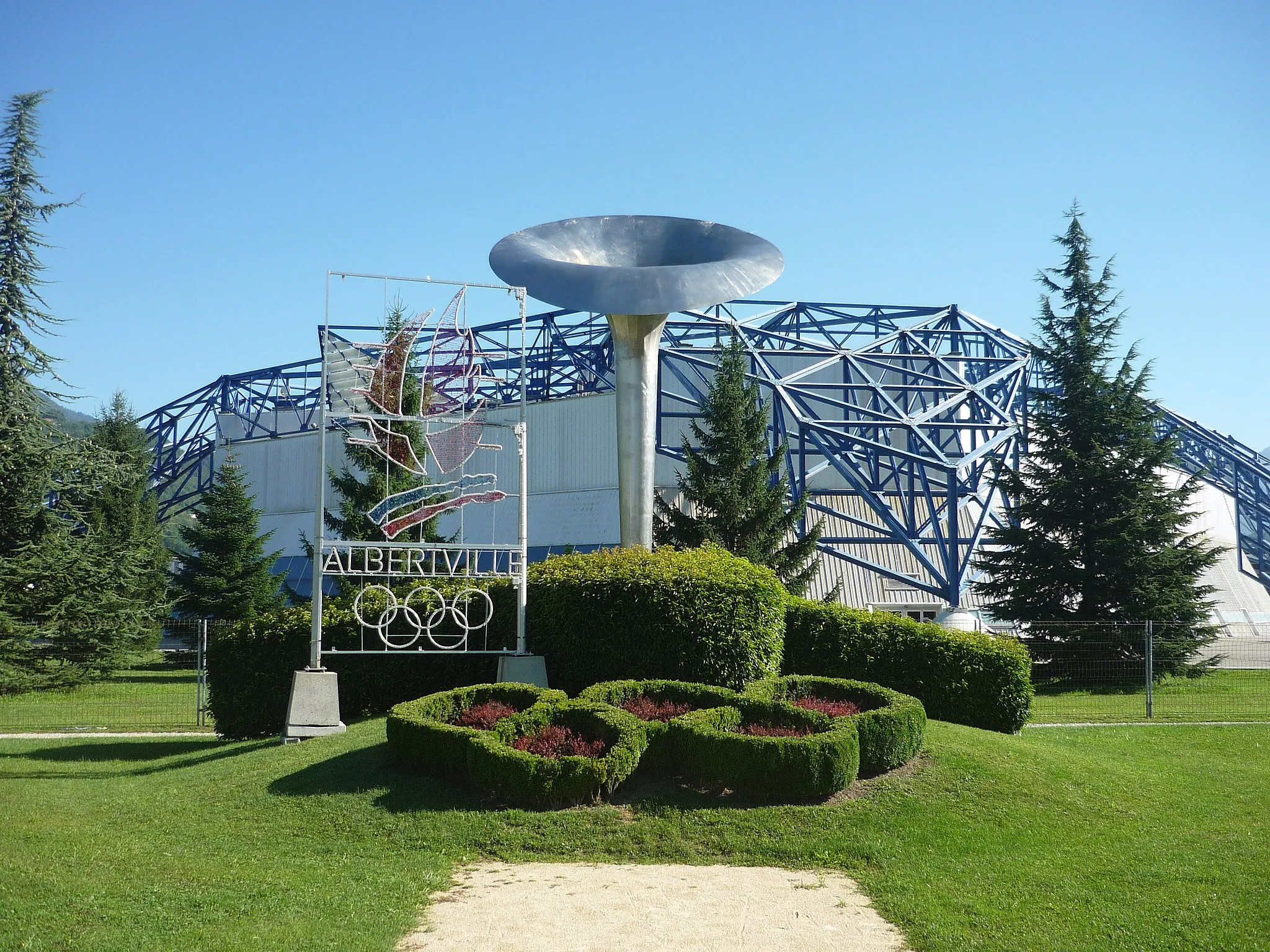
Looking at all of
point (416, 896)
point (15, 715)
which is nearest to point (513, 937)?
point (416, 896)

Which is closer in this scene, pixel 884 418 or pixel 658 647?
pixel 658 647

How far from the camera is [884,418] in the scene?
3731 cm

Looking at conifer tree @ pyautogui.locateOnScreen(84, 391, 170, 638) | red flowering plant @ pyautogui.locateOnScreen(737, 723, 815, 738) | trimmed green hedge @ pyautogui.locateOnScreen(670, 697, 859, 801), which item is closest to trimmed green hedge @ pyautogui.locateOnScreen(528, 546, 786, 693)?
red flowering plant @ pyautogui.locateOnScreen(737, 723, 815, 738)

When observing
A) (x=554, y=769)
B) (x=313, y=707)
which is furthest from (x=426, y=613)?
(x=554, y=769)

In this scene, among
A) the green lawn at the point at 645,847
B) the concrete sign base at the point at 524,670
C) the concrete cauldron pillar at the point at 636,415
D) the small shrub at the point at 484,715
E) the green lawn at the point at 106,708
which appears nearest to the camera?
the green lawn at the point at 645,847

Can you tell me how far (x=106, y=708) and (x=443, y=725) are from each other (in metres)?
15.3

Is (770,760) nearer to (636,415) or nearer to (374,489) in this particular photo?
(636,415)

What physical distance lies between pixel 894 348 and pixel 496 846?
46.4 m

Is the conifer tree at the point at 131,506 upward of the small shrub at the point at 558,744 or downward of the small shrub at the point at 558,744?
upward

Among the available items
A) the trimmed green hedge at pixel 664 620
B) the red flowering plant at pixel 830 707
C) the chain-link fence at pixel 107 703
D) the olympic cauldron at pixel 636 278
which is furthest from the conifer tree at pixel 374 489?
the red flowering plant at pixel 830 707

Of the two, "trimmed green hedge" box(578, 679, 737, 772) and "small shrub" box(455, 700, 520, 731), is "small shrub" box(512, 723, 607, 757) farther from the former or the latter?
"trimmed green hedge" box(578, 679, 737, 772)

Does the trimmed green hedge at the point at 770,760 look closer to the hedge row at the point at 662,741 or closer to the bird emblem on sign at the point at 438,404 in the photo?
the hedge row at the point at 662,741

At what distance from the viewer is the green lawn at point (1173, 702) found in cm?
1928

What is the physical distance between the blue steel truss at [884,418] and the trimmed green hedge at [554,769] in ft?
82.3
